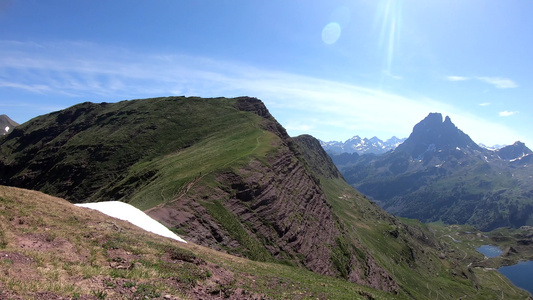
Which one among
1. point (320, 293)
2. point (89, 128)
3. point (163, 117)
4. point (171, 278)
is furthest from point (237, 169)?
point (89, 128)

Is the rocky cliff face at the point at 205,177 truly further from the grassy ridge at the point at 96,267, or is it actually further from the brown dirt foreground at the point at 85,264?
the brown dirt foreground at the point at 85,264

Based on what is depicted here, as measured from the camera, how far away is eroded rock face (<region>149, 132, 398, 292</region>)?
4534 cm

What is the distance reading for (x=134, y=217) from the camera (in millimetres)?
38031

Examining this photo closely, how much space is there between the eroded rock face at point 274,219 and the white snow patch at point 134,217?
3.05 meters

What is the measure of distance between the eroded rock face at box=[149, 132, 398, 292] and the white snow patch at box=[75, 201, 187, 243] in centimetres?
305

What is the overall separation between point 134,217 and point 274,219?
2770cm

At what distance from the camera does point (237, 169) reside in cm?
6225

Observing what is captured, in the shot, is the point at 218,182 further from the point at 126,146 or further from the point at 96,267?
the point at 126,146

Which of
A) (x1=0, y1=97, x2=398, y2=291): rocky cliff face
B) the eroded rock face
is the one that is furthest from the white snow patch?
(x1=0, y1=97, x2=398, y2=291): rocky cliff face

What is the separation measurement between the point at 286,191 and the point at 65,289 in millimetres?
57772

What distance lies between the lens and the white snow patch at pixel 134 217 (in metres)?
36.4

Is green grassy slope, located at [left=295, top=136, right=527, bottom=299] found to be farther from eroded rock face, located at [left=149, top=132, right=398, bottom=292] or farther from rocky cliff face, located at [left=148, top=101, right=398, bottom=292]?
eroded rock face, located at [left=149, top=132, right=398, bottom=292]

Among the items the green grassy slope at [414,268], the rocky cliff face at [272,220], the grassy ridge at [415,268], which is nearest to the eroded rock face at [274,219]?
the rocky cliff face at [272,220]

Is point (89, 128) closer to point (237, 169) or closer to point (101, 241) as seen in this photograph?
point (237, 169)
